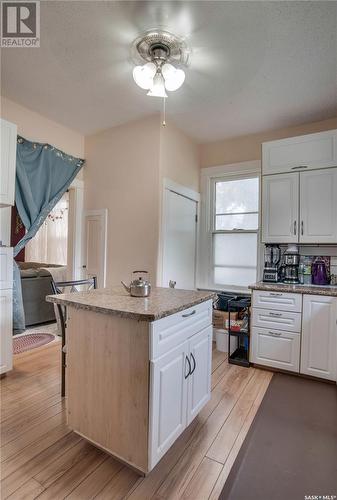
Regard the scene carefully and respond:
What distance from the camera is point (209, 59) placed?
219cm

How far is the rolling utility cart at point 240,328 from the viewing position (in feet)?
9.80

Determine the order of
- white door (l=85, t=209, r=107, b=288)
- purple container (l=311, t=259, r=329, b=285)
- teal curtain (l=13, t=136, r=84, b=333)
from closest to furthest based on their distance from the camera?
purple container (l=311, t=259, r=329, b=285)
teal curtain (l=13, t=136, r=84, b=333)
white door (l=85, t=209, r=107, b=288)

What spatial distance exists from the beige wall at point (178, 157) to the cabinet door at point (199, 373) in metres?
2.07

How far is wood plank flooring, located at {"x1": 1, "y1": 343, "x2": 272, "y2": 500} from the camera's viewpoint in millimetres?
1344

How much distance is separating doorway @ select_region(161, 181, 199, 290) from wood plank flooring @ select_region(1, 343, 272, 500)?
1.51 m

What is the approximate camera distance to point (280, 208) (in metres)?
3.01

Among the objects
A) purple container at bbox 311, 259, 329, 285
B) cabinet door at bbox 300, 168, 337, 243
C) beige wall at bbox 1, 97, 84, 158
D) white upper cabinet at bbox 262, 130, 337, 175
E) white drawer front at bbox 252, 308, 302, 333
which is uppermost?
beige wall at bbox 1, 97, 84, 158

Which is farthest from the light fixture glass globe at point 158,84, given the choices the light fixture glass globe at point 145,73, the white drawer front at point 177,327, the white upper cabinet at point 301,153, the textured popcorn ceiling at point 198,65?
the white drawer front at point 177,327

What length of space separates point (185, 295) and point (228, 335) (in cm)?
147

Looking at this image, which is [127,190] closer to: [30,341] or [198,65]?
[198,65]

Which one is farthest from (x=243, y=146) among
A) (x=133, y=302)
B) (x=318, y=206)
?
(x=133, y=302)

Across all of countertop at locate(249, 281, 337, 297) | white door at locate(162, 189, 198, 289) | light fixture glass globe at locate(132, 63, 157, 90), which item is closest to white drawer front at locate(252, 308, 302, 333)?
countertop at locate(249, 281, 337, 297)

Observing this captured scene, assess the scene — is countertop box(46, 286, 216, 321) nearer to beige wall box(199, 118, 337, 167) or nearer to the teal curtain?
the teal curtain

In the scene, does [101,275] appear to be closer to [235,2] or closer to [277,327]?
[277,327]
